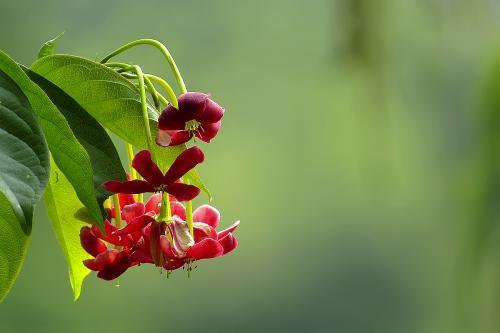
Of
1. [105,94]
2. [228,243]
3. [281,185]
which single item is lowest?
[281,185]

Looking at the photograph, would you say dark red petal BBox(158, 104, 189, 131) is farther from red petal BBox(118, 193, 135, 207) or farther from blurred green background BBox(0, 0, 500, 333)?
blurred green background BBox(0, 0, 500, 333)

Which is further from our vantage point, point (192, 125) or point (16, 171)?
point (192, 125)

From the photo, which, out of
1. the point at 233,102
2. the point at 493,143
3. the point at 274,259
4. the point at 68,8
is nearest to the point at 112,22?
the point at 68,8

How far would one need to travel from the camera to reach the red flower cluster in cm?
59

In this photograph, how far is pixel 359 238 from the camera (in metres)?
10.4

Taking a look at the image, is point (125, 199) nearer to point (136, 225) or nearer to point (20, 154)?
point (136, 225)

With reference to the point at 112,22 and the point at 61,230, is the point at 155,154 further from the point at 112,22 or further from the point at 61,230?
the point at 112,22

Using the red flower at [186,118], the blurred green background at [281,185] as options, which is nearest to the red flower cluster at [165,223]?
the red flower at [186,118]

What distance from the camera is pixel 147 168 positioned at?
0.60 m

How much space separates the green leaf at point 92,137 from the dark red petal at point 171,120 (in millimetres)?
30

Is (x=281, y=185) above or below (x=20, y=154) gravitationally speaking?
below

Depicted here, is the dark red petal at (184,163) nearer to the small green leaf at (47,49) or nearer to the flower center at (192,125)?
the flower center at (192,125)

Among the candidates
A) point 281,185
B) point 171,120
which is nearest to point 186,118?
point 171,120

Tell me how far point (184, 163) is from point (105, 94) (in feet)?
0.21
